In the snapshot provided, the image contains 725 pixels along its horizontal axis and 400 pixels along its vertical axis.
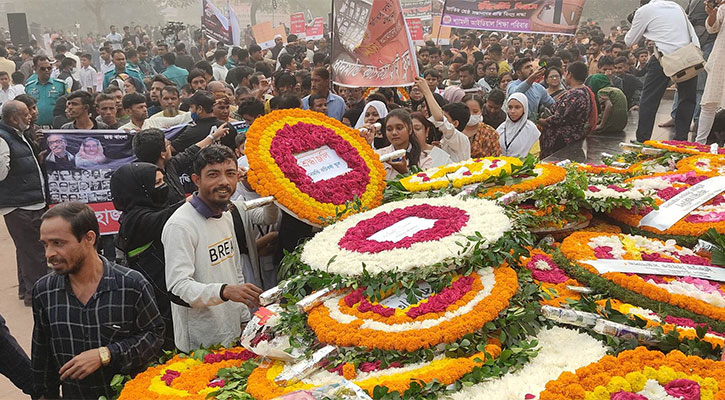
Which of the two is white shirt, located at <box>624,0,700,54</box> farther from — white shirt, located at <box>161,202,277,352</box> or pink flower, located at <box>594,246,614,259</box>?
white shirt, located at <box>161,202,277,352</box>

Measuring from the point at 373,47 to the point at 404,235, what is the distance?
410 centimetres

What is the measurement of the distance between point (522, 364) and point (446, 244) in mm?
841

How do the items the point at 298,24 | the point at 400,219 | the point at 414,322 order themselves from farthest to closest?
the point at 298,24 < the point at 400,219 < the point at 414,322

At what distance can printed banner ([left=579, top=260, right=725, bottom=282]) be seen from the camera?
381cm

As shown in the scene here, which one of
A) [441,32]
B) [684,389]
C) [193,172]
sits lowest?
[684,389]

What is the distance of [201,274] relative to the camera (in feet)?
12.6

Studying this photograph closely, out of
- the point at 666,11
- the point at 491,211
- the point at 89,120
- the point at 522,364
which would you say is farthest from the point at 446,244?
the point at 666,11

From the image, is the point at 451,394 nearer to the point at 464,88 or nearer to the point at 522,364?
the point at 522,364

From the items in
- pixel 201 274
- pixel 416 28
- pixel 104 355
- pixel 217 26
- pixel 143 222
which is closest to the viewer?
pixel 104 355

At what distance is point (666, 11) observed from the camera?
28.7 ft

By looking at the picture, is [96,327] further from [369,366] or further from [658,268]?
[658,268]

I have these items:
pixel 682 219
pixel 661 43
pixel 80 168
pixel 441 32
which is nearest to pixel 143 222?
pixel 80 168

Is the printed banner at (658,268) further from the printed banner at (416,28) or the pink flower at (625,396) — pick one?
the printed banner at (416,28)

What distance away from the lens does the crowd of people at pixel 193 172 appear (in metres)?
3.39
